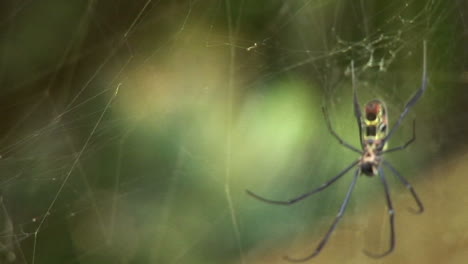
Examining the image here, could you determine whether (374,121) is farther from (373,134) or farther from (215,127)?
(215,127)

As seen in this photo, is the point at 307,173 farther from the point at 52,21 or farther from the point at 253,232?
the point at 52,21

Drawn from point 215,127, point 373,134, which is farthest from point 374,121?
point 215,127

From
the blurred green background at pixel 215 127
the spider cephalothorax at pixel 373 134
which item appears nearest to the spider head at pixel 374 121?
the spider cephalothorax at pixel 373 134

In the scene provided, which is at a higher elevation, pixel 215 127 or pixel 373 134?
pixel 215 127

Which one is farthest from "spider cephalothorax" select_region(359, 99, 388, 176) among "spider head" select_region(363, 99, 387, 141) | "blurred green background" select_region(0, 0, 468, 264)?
"blurred green background" select_region(0, 0, 468, 264)

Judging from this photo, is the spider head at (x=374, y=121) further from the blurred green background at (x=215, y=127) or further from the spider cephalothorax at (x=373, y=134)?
the blurred green background at (x=215, y=127)

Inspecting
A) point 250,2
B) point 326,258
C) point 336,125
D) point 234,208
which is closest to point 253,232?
point 234,208

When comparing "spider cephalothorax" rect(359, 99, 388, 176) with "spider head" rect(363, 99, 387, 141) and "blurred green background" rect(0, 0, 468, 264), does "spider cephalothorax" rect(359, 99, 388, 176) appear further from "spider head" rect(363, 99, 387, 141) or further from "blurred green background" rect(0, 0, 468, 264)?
"blurred green background" rect(0, 0, 468, 264)

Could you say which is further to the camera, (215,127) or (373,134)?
(215,127)
